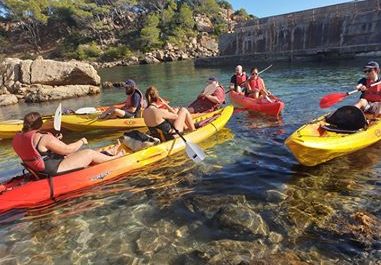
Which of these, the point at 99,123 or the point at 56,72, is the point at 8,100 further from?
the point at 99,123

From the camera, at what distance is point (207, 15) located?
84000mm

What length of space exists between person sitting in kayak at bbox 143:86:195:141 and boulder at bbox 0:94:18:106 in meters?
15.0

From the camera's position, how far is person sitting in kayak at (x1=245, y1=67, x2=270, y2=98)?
14.2 metres

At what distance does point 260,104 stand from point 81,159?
24.6ft

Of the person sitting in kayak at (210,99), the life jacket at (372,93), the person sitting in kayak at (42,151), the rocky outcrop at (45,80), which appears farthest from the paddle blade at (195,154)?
the rocky outcrop at (45,80)

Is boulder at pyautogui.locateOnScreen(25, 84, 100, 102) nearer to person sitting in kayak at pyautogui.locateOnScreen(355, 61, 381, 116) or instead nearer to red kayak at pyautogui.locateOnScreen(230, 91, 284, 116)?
red kayak at pyautogui.locateOnScreen(230, 91, 284, 116)

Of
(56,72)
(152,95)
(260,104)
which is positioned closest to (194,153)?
(152,95)

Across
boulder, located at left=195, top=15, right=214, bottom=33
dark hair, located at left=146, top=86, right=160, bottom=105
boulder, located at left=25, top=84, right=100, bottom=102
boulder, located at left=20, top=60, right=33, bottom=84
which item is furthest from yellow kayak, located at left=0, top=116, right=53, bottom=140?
boulder, located at left=195, top=15, right=214, bottom=33

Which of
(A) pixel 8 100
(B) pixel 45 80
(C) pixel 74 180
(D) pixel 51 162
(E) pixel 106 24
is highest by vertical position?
(E) pixel 106 24

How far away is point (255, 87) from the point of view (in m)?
14.5

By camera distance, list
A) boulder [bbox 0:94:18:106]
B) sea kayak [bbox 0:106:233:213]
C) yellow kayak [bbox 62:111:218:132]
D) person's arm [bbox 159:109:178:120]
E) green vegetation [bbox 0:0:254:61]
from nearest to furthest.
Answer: sea kayak [bbox 0:106:233:213]
person's arm [bbox 159:109:178:120]
yellow kayak [bbox 62:111:218:132]
boulder [bbox 0:94:18:106]
green vegetation [bbox 0:0:254:61]

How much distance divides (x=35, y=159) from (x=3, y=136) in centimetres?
644

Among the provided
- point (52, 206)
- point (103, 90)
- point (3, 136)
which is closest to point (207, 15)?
point (103, 90)

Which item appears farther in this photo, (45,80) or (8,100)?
(45,80)
